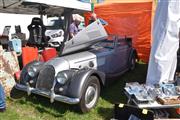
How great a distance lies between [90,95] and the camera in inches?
213

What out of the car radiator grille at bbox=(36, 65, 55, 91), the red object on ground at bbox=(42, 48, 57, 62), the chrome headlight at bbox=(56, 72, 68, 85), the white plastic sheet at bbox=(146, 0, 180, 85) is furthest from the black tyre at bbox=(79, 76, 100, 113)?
the red object on ground at bbox=(42, 48, 57, 62)

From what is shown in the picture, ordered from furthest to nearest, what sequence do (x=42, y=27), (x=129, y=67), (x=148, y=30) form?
1. (x=42, y=27)
2. (x=148, y=30)
3. (x=129, y=67)

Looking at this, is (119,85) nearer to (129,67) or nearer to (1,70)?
(129,67)

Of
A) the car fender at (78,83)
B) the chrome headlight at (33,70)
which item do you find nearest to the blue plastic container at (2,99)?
the chrome headlight at (33,70)

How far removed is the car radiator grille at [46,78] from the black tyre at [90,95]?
718mm

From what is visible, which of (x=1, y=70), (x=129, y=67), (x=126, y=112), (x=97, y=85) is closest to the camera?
(x=126, y=112)

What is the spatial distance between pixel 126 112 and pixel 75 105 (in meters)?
1.09

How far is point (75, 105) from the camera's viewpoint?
529 centimetres

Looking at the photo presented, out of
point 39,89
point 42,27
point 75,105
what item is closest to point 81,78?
point 75,105

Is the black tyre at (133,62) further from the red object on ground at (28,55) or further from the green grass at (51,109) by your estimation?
the red object on ground at (28,55)

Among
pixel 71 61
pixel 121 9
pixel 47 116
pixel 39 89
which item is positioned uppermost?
pixel 121 9

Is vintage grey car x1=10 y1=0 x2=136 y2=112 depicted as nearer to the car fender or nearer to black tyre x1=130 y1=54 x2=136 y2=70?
the car fender

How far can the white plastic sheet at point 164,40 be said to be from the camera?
512 centimetres

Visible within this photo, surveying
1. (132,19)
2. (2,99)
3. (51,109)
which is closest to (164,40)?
(51,109)
